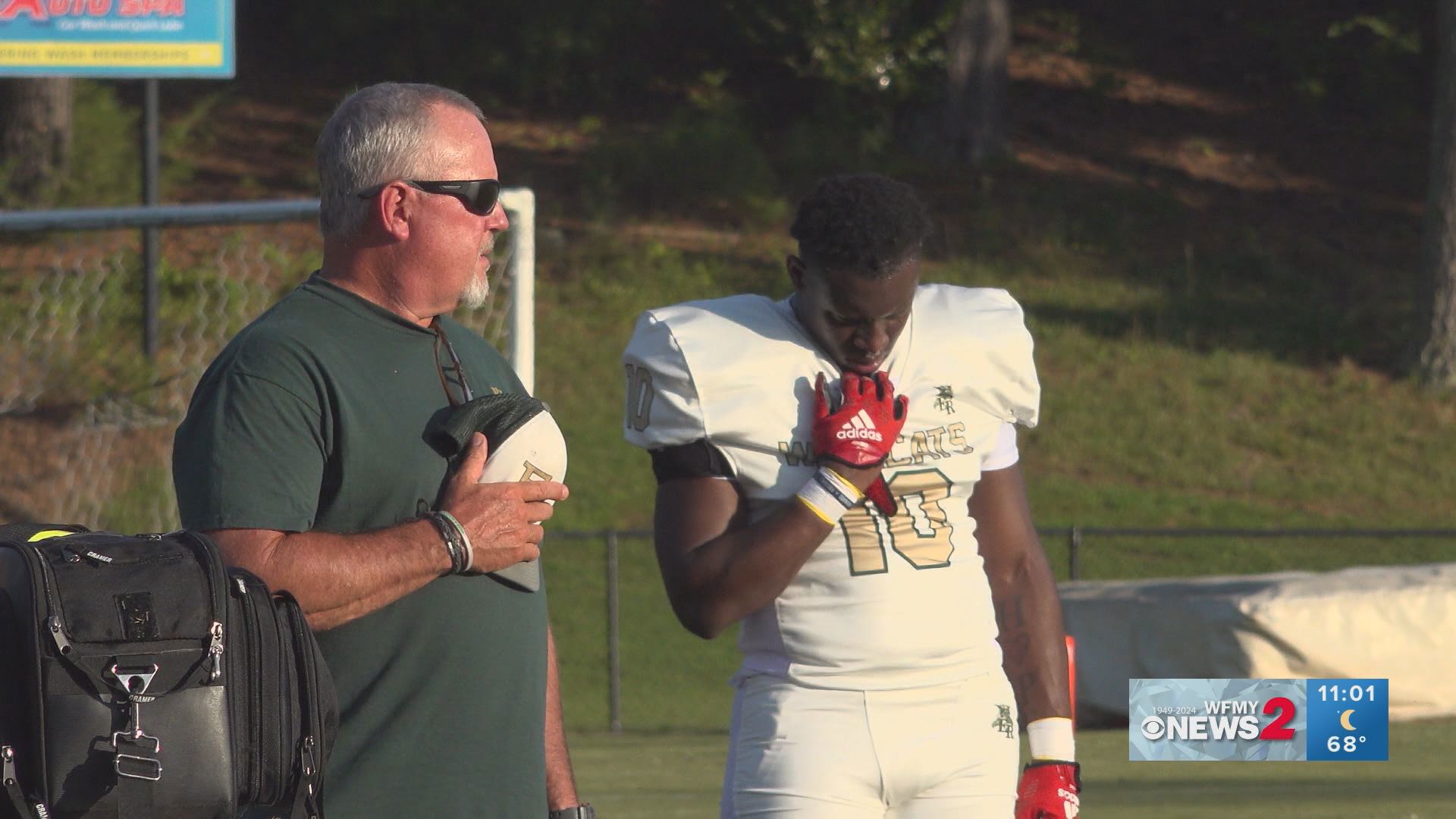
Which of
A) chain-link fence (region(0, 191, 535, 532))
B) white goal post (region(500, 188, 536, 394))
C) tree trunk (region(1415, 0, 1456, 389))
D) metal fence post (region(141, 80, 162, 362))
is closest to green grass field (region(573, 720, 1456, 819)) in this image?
chain-link fence (region(0, 191, 535, 532))

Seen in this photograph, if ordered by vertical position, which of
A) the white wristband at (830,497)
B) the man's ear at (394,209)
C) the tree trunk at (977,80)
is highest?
the tree trunk at (977,80)

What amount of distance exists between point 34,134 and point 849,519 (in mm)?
19513

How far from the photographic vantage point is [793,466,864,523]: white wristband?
338 centimetres

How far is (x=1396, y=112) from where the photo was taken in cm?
2708

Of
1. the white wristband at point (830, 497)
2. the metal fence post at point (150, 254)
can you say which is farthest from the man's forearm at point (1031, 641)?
the metal fence post at point (150, 254)

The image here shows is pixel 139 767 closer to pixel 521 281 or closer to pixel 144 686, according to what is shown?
pixel 144 686

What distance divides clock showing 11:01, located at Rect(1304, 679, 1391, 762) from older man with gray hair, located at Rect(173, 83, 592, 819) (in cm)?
641

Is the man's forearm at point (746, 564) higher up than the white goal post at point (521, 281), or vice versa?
the white goal post at point (521, 281)

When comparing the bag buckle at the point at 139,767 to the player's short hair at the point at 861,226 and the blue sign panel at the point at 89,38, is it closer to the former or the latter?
the player's short hair at the point at 861,226

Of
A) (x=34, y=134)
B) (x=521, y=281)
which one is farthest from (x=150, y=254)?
(x=34, y=134)

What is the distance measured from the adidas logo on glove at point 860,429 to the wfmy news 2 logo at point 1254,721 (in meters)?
4.59

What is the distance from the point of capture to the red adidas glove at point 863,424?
133 inches

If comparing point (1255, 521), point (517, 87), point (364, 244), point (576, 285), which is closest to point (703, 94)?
point (517, 87)

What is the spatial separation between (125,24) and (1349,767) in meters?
6.73
